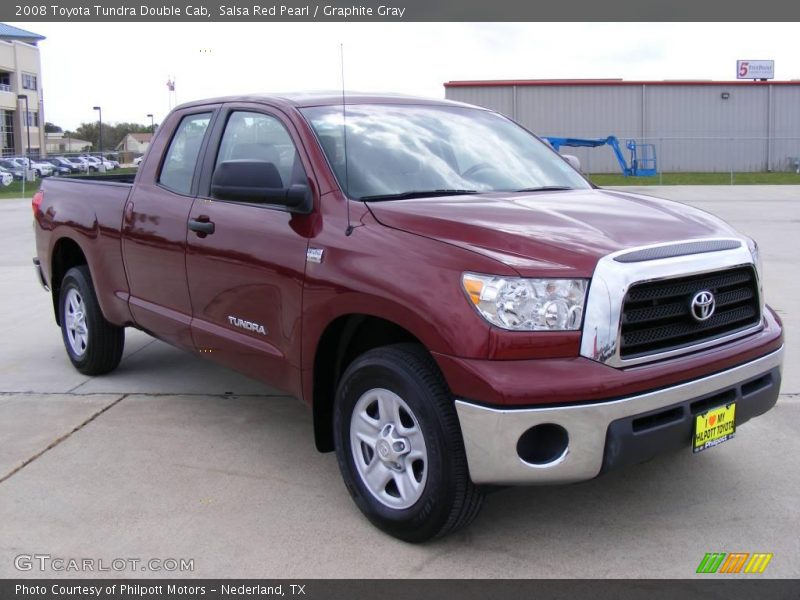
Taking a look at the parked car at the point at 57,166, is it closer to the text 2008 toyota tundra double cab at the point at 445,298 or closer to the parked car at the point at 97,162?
the parked car at the point at 97,162

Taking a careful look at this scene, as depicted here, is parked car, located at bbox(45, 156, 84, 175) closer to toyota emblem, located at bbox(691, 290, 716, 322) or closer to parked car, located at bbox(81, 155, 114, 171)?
parked car, located at bbox(81, 155, 114, 171)

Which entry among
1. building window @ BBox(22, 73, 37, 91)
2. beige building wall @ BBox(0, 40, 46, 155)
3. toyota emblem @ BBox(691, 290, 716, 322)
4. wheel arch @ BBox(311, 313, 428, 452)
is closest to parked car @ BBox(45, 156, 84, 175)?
beige building wall @ BBox(0, 40, 46, 155)

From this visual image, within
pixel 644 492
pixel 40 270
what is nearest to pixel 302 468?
pixel 644 492

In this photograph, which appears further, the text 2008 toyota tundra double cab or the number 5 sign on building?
the number 5 sign on building

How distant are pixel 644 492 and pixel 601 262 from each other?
4.63 ft

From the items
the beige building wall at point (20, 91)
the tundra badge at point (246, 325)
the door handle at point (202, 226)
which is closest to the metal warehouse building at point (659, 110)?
the door handle at point (202, 226)

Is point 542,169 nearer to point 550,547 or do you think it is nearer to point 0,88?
point 550,547

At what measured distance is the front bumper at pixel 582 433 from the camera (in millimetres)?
3053

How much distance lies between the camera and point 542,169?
4.74m

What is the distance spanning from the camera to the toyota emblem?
3383 millimetres

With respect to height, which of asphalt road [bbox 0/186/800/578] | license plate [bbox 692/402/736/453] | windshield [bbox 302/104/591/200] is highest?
windshield [bbox 302/104/591/200]

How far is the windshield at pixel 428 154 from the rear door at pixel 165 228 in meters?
1.03

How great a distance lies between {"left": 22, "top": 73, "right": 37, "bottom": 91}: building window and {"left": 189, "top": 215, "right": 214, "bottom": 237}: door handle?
280ft

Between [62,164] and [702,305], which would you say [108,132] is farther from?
[702,305]
